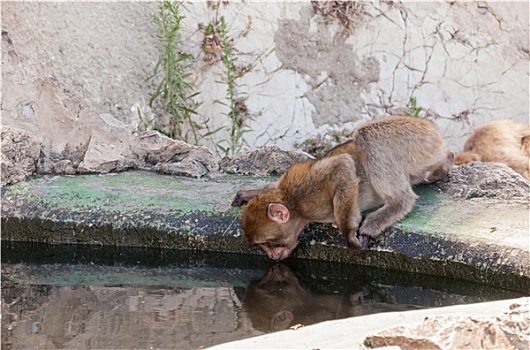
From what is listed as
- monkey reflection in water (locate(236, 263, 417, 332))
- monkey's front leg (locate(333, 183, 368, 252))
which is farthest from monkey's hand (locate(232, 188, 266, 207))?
monkey reflection in water (locate(236, 263, 417, 332))

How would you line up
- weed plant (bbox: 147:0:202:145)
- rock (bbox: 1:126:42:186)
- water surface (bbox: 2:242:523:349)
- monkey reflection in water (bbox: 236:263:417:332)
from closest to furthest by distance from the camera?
water surface (bbox: 2:242:523:349) → monkey reflection in water (bbox: 236:263:417:332) → rock (bbox: 1:126:42:186) → weed plant (bbox: 147:0:202:145)

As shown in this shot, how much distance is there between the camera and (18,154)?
622 centimetres

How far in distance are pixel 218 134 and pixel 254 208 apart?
10.8ft

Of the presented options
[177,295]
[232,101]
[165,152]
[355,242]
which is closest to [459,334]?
[177,295]

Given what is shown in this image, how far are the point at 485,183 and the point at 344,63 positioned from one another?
344 centimetres

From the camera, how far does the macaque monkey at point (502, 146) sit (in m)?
7.12

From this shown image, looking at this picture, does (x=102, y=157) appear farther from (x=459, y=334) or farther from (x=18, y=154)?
(x=459, y=334)

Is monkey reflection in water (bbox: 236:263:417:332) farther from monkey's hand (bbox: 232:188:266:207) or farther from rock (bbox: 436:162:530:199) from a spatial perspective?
rock (bbox: 436:162:530:199)

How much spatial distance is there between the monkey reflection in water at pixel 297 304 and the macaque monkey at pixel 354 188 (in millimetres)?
321

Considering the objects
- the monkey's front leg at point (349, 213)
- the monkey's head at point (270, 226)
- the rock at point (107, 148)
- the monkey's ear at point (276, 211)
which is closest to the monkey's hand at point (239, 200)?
the monkey's head at point (270, 226)

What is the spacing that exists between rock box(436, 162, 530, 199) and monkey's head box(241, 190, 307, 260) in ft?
3.47

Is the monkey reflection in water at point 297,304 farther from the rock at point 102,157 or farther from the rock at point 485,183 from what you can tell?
the rock at point 102,157

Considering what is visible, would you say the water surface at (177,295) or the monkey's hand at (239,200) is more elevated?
the monkey's hand at (239,200)

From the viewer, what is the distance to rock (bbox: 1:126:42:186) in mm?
6062
